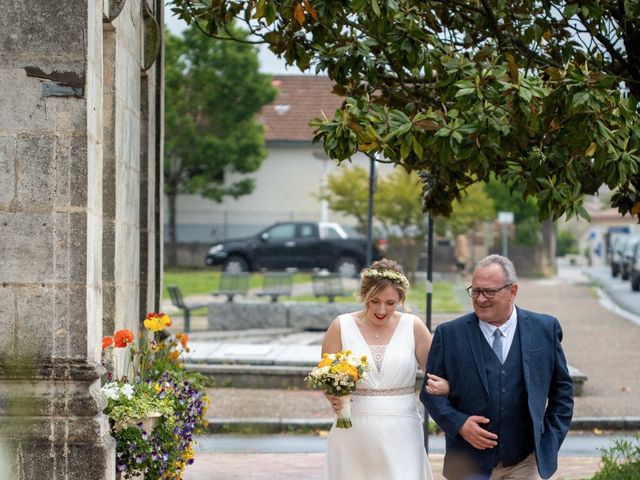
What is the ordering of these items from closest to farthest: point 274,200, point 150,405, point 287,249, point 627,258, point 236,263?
point 150,405
point 236,263
point 287,249
point 627,258
point 274,200

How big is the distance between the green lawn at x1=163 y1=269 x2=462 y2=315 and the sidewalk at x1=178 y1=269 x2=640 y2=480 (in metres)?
3.33

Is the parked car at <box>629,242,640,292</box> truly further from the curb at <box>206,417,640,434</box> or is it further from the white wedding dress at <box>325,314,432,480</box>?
the white wedding dress at <box>325,314,432,480</box>

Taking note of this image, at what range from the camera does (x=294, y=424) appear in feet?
45.5

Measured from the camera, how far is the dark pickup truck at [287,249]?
44.3 meters

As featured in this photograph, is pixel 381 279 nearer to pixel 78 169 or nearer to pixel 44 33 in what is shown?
pixel 78 169

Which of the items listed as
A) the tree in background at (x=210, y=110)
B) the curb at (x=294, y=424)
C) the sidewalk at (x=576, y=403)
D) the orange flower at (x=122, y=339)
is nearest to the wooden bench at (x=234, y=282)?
the sidewalk at (x=576, y=403)

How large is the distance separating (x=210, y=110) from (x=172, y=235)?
5372 mm

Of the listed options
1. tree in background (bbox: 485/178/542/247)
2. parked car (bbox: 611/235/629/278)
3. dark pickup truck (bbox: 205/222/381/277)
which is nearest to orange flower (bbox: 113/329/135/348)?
dark pickup truck (bbox: 205/222/381/277)

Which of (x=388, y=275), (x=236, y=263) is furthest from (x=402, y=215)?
(x=388, y=275)

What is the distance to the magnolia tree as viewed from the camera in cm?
727

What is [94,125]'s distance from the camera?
23.6 feet

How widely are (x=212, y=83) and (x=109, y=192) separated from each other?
4308 cm

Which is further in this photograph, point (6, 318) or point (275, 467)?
point (275, 467)

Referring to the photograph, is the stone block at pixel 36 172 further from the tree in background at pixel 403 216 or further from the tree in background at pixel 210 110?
the tree in background at pixel 210 110
